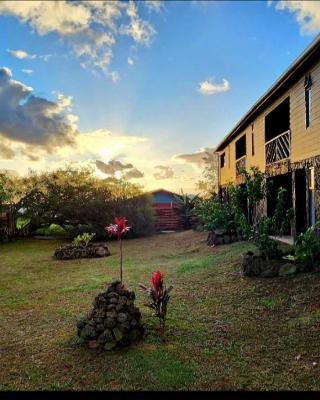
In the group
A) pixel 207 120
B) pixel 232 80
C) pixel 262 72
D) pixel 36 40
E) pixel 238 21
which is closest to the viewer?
pixel 238 21

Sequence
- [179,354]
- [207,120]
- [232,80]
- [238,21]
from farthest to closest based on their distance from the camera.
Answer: [207,120]
[179,354]
[232,80]
[238,21]

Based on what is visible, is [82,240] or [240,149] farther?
[240,149]

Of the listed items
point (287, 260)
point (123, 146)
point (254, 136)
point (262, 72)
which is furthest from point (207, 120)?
point (254, 136)

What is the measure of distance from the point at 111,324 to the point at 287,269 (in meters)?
4.21

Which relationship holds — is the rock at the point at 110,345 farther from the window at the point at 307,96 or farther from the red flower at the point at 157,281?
the window at the point at 307,96

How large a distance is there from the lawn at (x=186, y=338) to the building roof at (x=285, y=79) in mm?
4736

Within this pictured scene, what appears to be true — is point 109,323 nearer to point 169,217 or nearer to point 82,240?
point 82,240

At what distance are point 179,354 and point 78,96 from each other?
3.15 meters

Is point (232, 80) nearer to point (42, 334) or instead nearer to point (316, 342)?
point (316, 342)

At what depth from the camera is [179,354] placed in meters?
4.69

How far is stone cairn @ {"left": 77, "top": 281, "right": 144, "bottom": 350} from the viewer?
5.00 metres

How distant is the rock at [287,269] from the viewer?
7789mm

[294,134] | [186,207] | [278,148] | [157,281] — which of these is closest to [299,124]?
[294,134]

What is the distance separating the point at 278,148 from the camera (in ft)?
41.4
